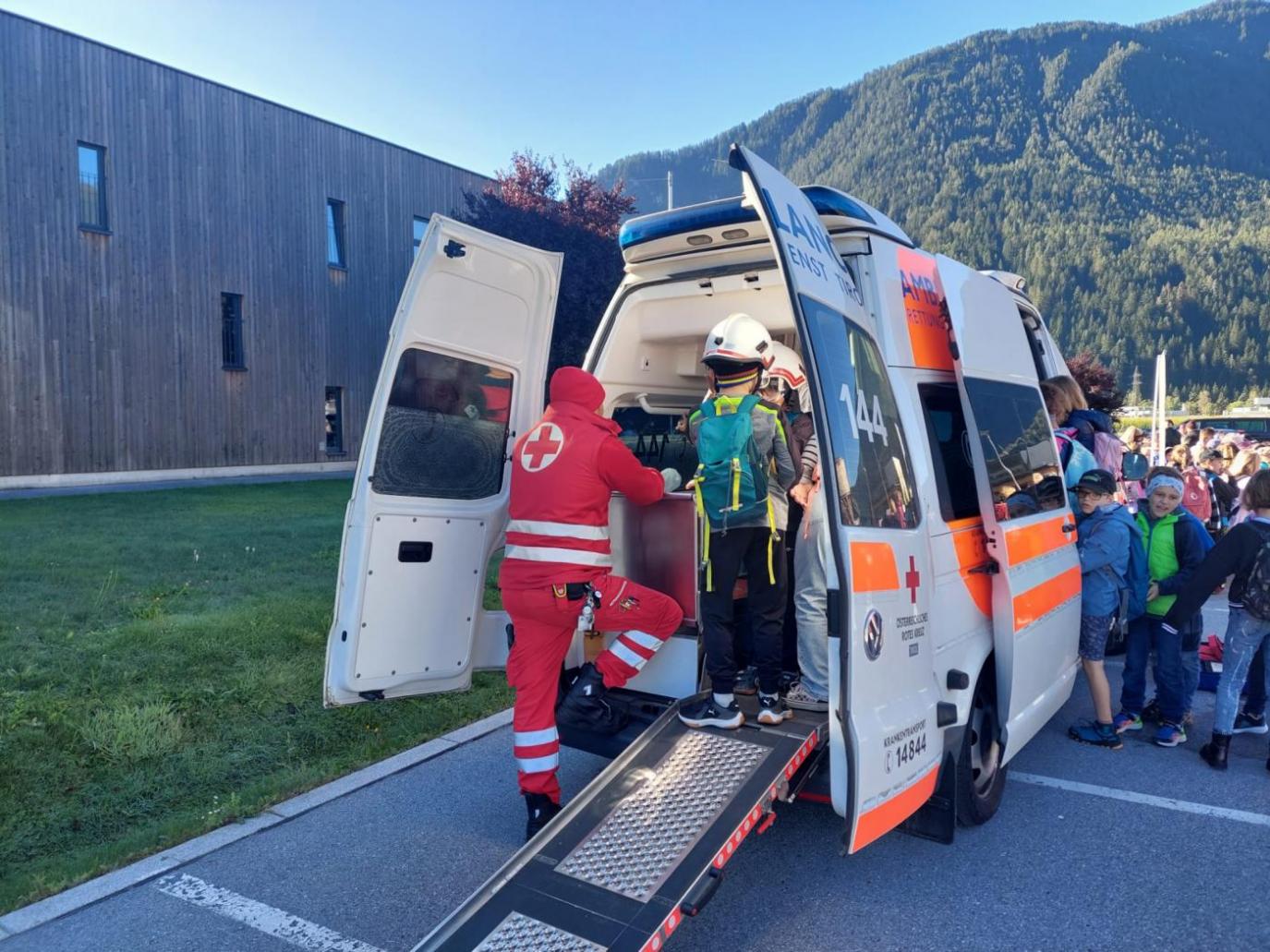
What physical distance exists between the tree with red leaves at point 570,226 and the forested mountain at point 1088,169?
12350 mm

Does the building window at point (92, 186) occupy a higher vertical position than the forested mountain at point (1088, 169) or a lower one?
lower

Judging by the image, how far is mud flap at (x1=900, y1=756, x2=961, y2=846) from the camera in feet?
11.2

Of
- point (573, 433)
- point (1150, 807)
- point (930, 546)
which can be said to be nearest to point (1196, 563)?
point (1150, 807)

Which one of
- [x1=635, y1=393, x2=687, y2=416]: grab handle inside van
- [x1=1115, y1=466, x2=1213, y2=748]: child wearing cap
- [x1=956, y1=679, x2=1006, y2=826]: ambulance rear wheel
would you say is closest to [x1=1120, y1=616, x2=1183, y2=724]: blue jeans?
[x1=1115, y1=466, x2=1213, y2=748]: child wearing cap

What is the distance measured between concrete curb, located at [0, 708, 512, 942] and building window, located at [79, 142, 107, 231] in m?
17.9

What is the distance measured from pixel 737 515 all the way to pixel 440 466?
4.70 ft

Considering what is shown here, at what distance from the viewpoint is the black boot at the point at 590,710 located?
3830mm

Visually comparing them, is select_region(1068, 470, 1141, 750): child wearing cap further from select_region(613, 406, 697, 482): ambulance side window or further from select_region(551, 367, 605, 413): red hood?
select_region(551, 367, 605, 413): red hood

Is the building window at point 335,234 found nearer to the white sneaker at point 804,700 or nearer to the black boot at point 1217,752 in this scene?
the white sneaker at point 804,700

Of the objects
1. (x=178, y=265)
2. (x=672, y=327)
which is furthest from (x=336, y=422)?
(x=672, y=327)

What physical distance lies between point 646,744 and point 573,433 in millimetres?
1279

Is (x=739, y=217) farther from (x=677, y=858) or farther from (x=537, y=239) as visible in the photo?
(x=537, y=239)

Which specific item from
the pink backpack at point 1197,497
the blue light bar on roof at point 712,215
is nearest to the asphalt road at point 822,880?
the blue light bar on roof at point 712,215

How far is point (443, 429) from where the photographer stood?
4.16 m
